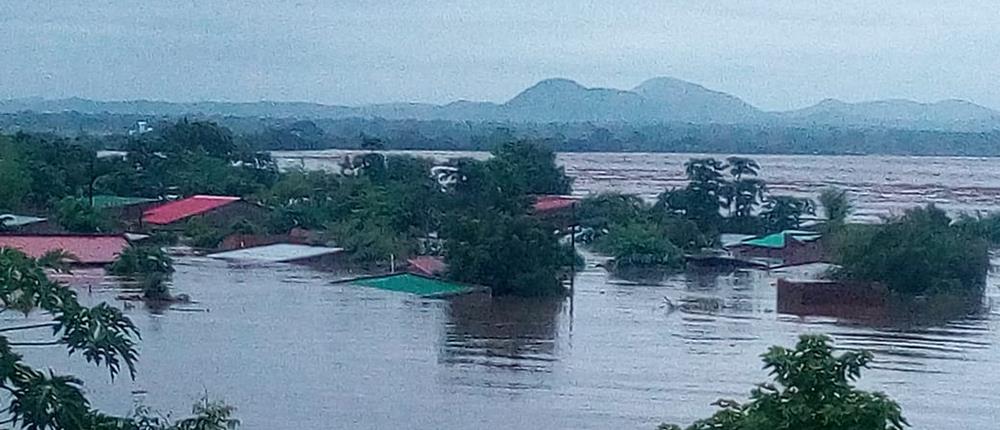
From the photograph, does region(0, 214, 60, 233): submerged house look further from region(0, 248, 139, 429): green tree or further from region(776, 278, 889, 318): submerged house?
region(0, 248, 139, 429): green tree

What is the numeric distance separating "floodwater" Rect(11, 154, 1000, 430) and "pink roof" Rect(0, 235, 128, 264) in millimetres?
658

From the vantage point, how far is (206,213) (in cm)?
1720

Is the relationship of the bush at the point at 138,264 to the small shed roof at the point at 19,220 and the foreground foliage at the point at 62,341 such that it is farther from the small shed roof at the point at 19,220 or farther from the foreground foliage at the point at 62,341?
the foreground foliage at the point at 62,341

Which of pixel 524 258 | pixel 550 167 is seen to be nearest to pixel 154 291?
pixel 524 258

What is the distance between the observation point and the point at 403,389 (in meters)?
8.65

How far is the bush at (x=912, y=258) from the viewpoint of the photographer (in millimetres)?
12820

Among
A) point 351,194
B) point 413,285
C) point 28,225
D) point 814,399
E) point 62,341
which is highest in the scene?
point 62,341

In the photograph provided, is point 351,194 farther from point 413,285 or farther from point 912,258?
point 912,258

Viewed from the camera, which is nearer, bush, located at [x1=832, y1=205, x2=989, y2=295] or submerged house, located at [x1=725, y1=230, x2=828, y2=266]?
bush, located at [x1=832, y1=205, x2=989, y2=295]

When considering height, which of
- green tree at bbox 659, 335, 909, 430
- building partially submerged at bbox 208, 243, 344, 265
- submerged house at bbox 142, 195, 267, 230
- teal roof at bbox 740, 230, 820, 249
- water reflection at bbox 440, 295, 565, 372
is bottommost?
water reflection at bbox 440, 295, 565, 372

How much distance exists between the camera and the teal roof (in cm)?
1632

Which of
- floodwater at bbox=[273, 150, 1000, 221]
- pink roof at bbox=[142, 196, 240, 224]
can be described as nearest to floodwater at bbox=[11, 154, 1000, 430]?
pink roof at bbox=[142, 196, 240, 224]

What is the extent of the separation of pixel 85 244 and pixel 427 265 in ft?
11.0

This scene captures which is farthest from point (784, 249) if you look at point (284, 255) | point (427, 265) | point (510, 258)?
point (284, 255)
